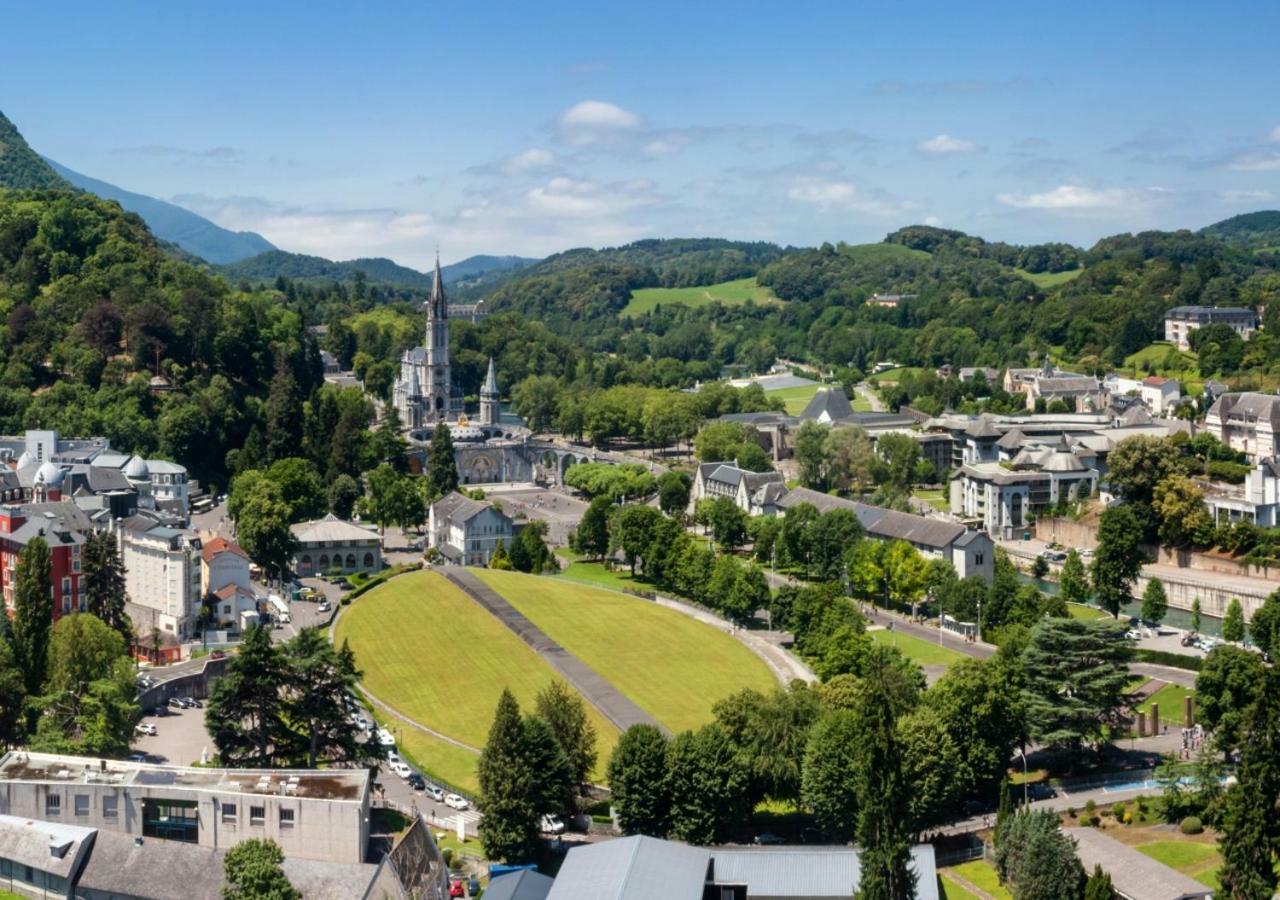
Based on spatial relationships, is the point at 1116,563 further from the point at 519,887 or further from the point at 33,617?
the point at 33,617

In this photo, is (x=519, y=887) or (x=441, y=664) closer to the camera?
(x=519, y=887)

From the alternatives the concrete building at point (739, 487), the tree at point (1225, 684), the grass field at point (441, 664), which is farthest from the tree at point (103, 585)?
the concrete building at point (739, 487)

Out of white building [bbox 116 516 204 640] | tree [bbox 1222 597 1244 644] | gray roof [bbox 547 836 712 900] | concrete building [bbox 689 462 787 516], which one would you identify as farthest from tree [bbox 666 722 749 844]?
concrete building [bbox 689 462 787 516]

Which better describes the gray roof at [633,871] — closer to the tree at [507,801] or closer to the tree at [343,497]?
the tree at [507,801]

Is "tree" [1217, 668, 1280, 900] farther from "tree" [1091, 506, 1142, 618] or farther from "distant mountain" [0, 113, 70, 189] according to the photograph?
"distant mountain" [0, 113, 70, 189]

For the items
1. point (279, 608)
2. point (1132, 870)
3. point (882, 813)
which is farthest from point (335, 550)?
point (1132, 870)

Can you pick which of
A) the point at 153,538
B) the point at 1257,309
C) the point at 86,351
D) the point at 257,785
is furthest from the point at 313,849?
the point at 1257,309
